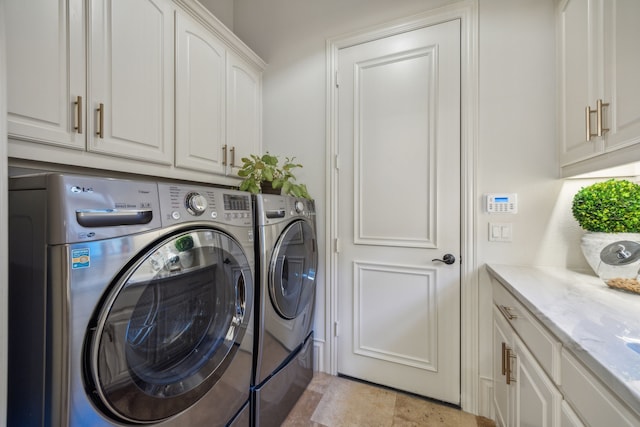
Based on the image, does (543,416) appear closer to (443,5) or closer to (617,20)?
(617,20)

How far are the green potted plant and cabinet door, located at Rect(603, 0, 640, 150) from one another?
12.1 inches

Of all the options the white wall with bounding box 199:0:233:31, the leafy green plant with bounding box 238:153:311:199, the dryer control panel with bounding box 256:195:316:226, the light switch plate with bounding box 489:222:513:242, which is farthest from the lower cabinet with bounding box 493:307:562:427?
the white wall with bounding box 199:0:233:31

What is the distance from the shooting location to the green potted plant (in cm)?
112

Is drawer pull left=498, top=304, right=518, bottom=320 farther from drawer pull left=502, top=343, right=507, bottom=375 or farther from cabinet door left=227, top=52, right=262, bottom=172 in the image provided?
cabinet door left=227, top=52, right=262, bottom=172

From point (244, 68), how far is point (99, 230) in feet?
5.45

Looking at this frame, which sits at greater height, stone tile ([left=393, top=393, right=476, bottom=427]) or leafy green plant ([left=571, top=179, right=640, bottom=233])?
leafy green plant ([left=571, top=179, right=640, bottom=233])

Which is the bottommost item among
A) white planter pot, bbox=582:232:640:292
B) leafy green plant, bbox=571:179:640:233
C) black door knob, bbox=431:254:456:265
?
black door knob, bbox=431:254:456:265

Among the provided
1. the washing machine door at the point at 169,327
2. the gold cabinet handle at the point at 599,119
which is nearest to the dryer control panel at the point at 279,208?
the washing machine door at the point at 169,327

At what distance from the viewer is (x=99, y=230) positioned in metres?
0.69

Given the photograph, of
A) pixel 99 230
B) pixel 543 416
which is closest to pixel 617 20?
pixel 543 416

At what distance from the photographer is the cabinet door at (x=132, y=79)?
3.50 feet

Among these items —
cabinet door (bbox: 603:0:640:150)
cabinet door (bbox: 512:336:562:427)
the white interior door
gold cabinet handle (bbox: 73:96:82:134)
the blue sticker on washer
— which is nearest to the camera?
the blue sticker on washer

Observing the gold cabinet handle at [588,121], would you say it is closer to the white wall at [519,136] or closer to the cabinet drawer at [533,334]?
the white wall at [519,136]

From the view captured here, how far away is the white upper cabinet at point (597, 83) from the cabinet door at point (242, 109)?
74.0 inches
